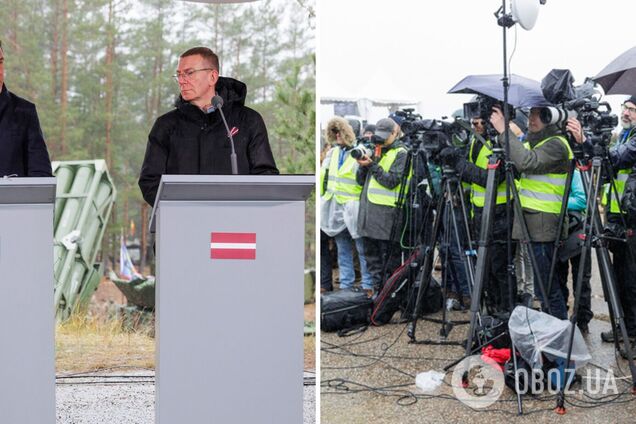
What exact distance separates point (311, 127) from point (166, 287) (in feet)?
13.6

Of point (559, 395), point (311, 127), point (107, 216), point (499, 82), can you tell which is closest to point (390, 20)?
point (499, 82)

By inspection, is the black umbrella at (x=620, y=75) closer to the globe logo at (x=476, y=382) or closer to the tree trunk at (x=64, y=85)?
the globe logo at (x=476, y=382)

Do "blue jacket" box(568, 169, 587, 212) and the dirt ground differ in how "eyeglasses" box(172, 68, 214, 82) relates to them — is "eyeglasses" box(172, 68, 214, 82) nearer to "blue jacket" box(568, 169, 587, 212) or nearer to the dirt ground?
"blue jacket" box(568, 169, 587, 212)

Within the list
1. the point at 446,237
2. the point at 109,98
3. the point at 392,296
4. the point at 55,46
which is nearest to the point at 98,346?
the point at 109,98

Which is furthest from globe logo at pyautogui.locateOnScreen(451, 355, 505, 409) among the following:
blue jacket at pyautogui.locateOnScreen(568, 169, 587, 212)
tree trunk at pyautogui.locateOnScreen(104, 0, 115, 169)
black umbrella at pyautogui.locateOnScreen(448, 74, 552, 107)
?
tree trunk at pyautogui.locateOnScreen(104, 0, 115, 169)

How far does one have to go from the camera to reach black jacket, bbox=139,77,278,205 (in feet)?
12.4

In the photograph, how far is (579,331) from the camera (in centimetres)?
390

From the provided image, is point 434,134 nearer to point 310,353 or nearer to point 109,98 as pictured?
point 310,353

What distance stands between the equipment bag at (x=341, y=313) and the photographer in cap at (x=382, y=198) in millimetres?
153

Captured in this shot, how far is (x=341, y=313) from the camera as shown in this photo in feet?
13.0

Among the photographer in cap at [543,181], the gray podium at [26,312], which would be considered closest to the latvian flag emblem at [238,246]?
the gray podium at [26,312]

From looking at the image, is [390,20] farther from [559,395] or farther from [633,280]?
[559,395]

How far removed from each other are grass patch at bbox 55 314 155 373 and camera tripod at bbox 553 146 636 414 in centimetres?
314

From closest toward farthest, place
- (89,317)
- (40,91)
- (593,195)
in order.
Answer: (593,195), (89,317), (40,91)
